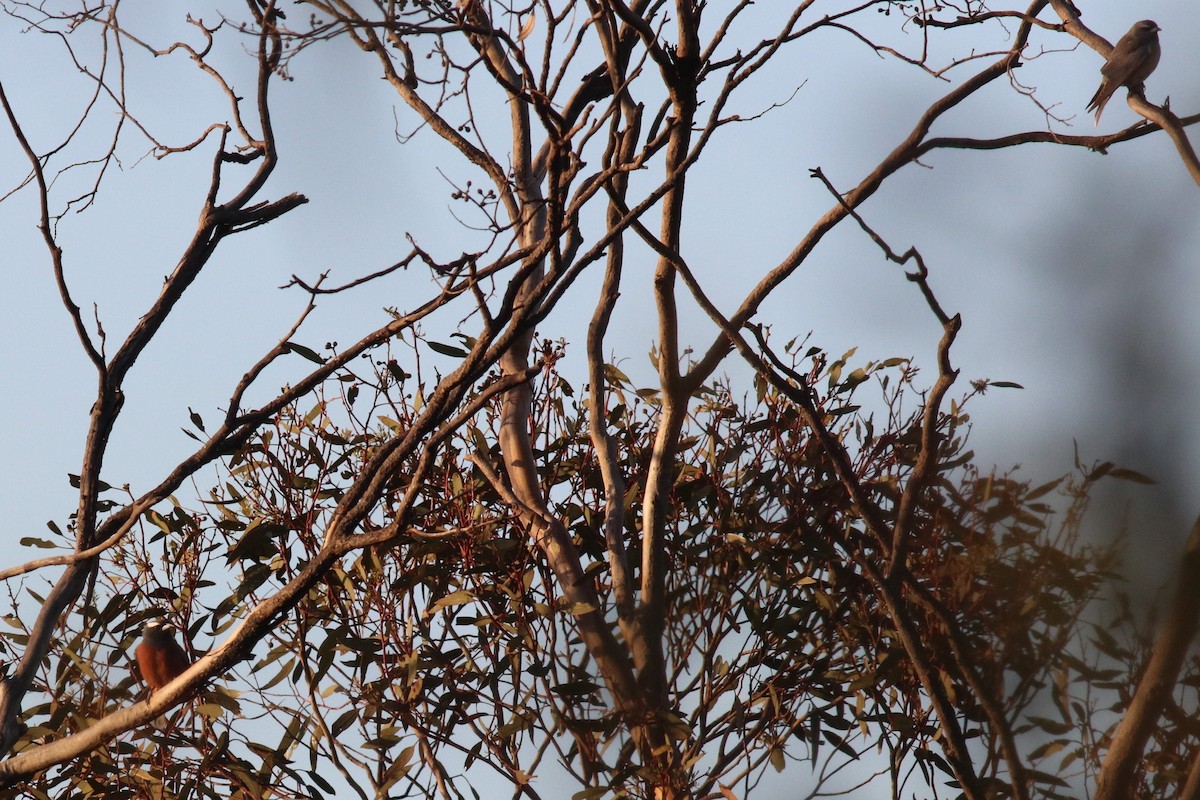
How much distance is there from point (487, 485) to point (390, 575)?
0.31 meters

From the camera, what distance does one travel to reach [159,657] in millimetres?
2527

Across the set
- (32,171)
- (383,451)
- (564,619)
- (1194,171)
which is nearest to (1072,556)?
(1194,171)

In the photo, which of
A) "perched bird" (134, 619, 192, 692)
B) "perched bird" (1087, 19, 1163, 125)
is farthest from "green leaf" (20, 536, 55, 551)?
"perched bird" (1087, 19, 1163, 125)

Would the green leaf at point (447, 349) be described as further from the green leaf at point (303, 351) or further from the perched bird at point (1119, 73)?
the perched bird at point (1119, 73)

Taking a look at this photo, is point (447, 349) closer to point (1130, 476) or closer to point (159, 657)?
point (159, 657)

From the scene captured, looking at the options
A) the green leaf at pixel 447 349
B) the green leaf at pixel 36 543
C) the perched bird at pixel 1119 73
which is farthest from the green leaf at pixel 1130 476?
the green leaf at pixel 36 543

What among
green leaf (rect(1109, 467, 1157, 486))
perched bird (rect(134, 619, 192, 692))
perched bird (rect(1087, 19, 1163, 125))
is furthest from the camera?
perched bird (rect(134, 619, 192, 692))

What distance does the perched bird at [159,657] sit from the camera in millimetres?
2514

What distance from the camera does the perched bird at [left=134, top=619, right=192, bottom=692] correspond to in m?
2.51

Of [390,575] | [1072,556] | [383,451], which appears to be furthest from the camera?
[390,575]

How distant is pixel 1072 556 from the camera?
21.3 inches

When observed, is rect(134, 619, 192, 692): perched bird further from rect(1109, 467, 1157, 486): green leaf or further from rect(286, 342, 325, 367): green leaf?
rect(1109, 467, 1157, 486): green leaf

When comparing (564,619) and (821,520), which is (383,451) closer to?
(564,619)

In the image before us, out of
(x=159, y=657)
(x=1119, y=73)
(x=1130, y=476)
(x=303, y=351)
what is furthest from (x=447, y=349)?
(x=1130, y=476)
